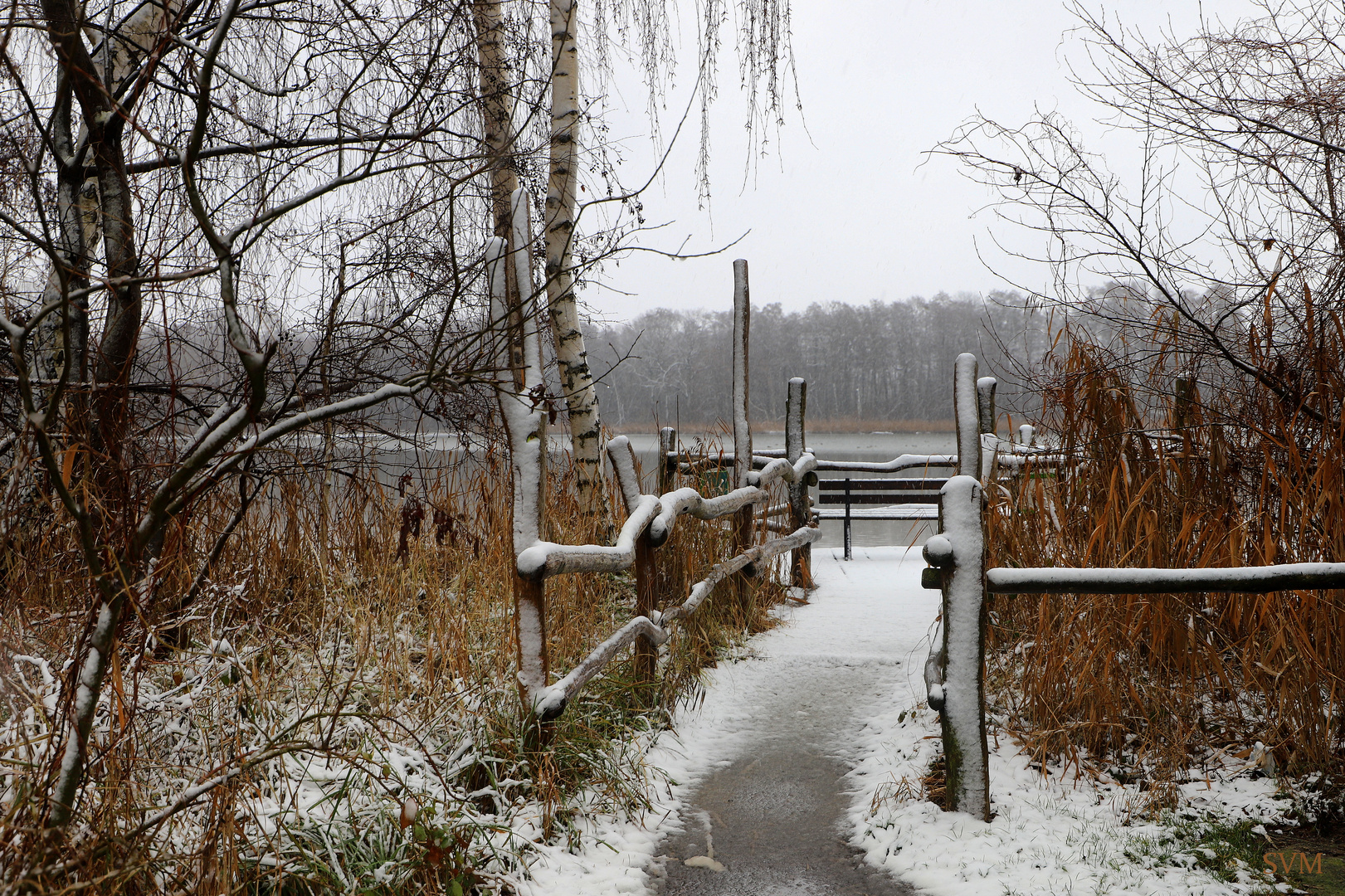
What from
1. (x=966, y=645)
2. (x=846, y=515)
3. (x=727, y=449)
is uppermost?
(x=727, y=449)

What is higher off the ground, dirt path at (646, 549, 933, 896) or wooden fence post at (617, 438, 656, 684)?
wooden fence post at (617, 438, 656, 684)

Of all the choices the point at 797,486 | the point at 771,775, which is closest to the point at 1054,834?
the point at 771,775

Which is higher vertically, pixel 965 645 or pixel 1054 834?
pixel 965 645

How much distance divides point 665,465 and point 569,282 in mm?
1580

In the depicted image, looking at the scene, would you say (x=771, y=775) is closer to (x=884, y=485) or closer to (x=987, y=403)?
(x=987, y=403)

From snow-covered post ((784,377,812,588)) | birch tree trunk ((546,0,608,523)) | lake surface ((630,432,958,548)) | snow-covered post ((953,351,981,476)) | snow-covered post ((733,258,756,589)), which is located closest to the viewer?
snow-covered post ((953,351,981,476))

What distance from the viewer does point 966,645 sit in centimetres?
298

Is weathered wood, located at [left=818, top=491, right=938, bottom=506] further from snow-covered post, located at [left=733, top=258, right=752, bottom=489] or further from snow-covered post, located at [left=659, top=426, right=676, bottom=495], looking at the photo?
snow-covered post, located at [left=659, top=426, right=676, bottom=495]

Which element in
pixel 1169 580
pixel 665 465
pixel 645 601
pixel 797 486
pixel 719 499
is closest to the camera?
pixel 1169 580

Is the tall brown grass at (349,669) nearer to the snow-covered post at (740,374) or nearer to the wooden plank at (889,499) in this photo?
the snow-covered post at (740,374)

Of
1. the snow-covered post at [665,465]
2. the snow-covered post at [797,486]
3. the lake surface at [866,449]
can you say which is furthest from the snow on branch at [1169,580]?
the lake surface at [866,449]

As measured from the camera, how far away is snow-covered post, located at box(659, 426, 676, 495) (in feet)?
21.1

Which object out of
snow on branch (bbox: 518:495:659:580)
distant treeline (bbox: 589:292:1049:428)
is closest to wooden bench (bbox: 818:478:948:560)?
snow on branch (bbox: 518:495:659:580)

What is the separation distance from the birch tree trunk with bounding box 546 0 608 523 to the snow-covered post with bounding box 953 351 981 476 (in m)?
2.46
